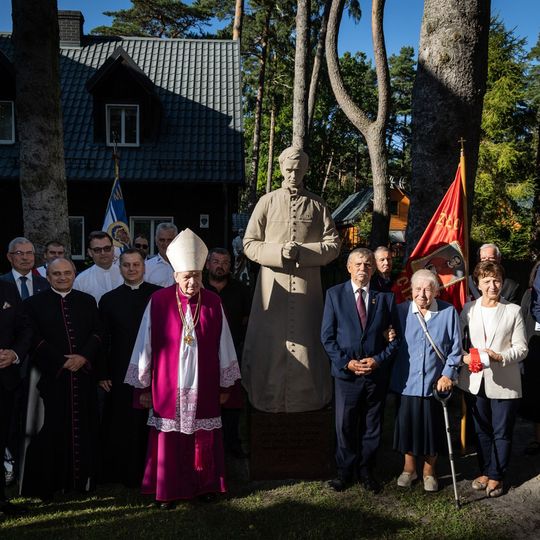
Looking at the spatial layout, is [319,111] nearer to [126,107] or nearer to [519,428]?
[126,107]

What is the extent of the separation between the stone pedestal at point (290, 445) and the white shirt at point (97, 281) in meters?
1.88

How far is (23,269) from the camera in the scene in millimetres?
5109

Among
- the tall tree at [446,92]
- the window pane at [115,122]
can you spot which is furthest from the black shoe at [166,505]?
the window pane at [115,122]

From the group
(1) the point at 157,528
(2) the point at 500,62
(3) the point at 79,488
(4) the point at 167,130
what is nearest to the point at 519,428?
(1) the point at 157,528

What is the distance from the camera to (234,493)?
4.62m

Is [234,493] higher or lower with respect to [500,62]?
lower

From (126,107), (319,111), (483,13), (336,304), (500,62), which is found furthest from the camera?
(319,111)

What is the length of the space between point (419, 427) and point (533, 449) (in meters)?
1.58

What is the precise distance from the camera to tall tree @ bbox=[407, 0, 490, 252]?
5.96m

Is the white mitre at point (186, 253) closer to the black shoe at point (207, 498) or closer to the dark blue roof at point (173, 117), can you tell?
the black shoe at point (207, 498)

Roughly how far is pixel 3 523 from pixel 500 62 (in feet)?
92.9

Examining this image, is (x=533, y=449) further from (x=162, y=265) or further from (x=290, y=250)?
(x=162, y=265)

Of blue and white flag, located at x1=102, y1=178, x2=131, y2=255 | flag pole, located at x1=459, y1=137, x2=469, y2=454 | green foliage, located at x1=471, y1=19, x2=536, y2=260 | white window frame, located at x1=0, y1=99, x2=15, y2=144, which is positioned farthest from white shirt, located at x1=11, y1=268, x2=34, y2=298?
green foliage, located at x1=471, y1=19, x2=536, y2=260

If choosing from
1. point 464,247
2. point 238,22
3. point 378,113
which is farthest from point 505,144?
point 464,247
